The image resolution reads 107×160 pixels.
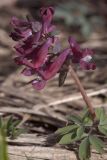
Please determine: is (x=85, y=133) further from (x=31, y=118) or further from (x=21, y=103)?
(x=21, y=103)

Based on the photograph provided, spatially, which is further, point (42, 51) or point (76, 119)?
point (76, 119)

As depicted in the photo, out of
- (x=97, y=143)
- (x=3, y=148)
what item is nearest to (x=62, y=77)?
(x=97, y=143)

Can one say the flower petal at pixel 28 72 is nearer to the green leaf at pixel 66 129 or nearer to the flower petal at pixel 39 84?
the flower petal at pixel 39 84

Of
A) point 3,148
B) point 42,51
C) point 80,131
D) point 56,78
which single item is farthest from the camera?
point 56,78

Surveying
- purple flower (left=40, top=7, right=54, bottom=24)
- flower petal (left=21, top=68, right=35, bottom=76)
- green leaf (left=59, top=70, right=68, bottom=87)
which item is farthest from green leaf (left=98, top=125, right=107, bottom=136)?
purple flower (left=40, top=7, right=54, bottom=24)

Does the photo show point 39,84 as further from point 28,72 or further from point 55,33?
point 55,33

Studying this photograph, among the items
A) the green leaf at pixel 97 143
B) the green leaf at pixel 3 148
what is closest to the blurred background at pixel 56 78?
the green leaf at pixel 97 143

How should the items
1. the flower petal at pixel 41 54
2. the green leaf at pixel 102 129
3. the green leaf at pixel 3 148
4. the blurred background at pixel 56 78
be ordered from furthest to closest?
the blurred background at pixel 56 78 < the green leaf at pixel 102 129 < the flower petal at pixel 41 54 < the green leaf at pixel 3 148

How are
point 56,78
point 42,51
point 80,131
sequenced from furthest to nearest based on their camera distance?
point 56,78 → point 80,131 → point 42,51

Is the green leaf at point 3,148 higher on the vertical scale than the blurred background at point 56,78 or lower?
lower
